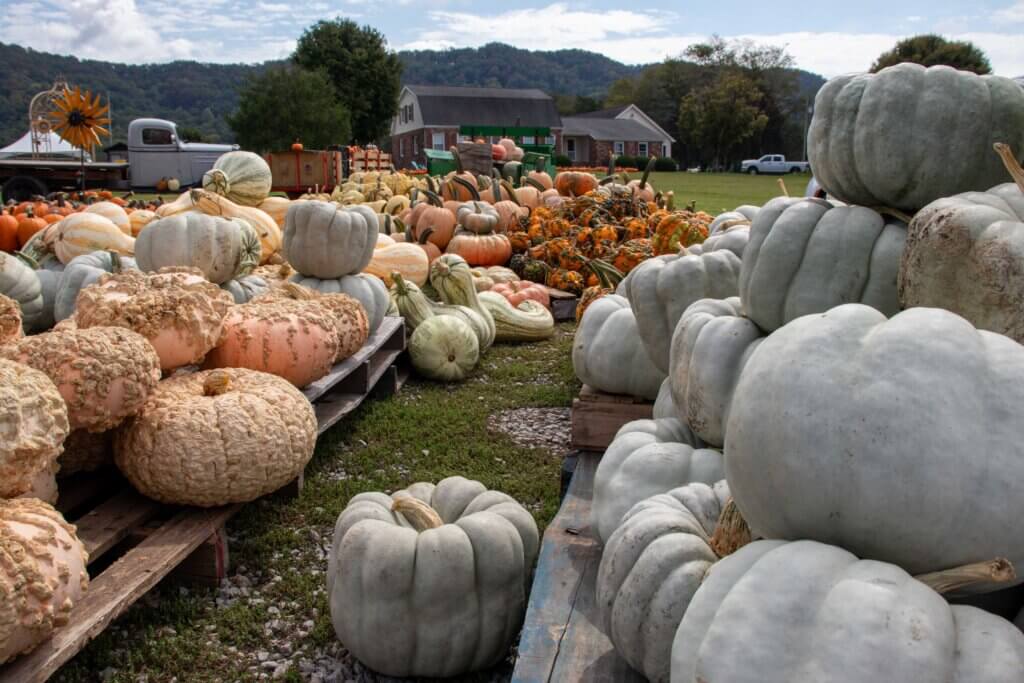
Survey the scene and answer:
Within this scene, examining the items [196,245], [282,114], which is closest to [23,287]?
[196,245]

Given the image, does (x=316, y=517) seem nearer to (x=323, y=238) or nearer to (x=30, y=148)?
(x=323, y=238)

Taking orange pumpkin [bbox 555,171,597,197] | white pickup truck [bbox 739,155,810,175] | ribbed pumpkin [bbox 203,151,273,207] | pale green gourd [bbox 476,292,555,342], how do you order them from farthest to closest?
1. white pickup truck [bbox 739,155,810,175]
2. orange pumpkin [bbox 555,171,597,197]
3. ribbed pumpkin [bbox 203,151,273,207]
4. pale green gourd [bbox 476,292,555,342]

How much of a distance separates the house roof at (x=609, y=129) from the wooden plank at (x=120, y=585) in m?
63.4

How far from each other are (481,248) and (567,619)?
6665mm

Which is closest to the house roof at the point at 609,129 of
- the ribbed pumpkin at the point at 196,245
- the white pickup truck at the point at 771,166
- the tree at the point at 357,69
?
the white pickup truck at the point at 771,166

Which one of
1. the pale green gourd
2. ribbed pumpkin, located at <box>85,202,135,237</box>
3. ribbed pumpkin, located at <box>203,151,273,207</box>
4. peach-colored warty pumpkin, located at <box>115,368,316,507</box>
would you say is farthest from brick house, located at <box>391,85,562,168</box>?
peach-colored warty pumpkin, located at <box>115,368,316,507</box>

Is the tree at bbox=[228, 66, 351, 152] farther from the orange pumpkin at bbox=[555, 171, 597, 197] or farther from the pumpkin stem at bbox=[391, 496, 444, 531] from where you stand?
the pumpkin stem at bbox=[391, 496, 444, 531]

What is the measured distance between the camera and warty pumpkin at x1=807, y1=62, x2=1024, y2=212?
2113 mm

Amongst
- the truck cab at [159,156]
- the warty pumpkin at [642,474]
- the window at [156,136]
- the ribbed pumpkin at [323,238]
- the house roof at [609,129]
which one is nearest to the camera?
the warty pumpkin at [642,474]

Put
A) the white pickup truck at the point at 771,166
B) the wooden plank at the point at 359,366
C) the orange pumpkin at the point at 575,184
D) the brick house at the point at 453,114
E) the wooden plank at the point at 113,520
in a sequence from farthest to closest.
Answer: the brick house at the point at 453,114 → the white pickup truck at the point at 771,166 → the orange pumpkin at the point at 575,184 → the wooden plank at the point at 359,366 → the wooden plank at the point at 113,520

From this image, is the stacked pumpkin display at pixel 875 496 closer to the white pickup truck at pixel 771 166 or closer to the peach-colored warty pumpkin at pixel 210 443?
the peach-colored warty pumpkin at pixel 210 443

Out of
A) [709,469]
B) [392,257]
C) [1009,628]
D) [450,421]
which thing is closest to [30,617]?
[709,469]

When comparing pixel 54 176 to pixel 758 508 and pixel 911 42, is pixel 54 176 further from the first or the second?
pixel 911 42

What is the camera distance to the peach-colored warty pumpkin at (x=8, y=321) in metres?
3.04
